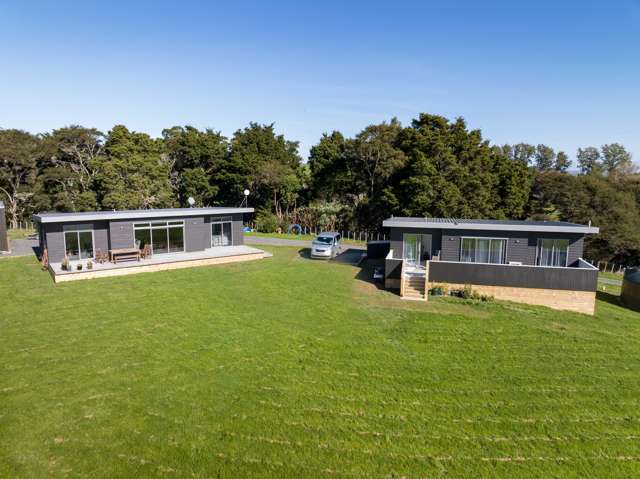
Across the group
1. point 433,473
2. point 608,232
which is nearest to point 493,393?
point 433,473

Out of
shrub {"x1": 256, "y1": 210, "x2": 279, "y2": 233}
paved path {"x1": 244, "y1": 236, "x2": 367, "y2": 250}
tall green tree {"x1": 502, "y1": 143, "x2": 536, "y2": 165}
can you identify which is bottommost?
paved path {"x1": 244, "y1": 236, "x2": 367, "y2": 250}

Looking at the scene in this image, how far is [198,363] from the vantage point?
9234 mm

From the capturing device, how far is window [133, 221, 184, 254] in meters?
20.3

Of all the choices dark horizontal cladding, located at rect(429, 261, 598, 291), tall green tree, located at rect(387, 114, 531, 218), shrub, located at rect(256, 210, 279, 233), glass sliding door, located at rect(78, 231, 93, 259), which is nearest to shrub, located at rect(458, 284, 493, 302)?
dark horizontal cladding, located at rect(429, 261, 598, 291)

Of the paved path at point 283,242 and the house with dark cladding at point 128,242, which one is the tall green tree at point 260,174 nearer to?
the paved path at point 283,242

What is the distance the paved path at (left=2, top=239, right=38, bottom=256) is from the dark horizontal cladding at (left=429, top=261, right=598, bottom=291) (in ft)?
70.0

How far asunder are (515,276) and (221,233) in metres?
16.0

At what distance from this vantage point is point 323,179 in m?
40.5

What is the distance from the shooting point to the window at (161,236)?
20344 millimetres

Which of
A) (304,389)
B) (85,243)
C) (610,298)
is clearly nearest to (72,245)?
(85,243)

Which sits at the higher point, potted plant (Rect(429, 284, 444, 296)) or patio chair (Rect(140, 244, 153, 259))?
patio chair (Rect(140, 244, 153, 259))

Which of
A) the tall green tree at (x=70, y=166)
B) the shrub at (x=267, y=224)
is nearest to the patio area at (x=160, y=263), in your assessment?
the shrub at (x=267, y=224)

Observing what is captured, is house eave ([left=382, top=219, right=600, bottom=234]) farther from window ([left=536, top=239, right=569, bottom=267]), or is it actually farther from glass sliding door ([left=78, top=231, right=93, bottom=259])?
glass sliding door ([left=78, top=231, right=93, bottom=259])

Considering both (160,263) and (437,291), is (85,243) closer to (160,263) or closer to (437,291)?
(160,263)
